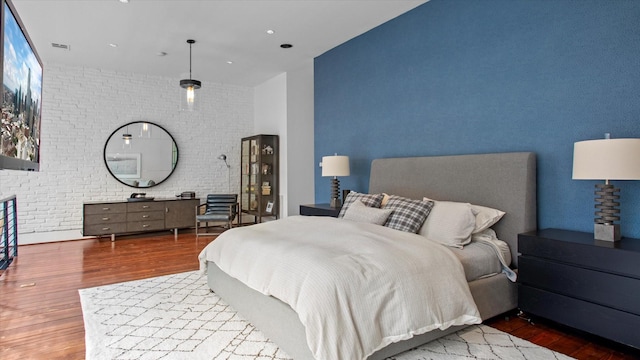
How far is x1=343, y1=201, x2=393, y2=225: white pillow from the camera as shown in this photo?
3.37 metres

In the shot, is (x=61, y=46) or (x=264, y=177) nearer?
(x=61, y=46)

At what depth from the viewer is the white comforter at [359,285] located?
1.86m

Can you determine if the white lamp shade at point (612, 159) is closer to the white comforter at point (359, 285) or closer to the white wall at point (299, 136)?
the white comforter at point (359, 285)

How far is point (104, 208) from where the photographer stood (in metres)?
5.89

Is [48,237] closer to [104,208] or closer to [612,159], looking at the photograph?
[104,208]

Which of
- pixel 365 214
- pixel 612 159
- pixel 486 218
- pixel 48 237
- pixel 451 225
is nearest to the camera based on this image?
pixel 612 159

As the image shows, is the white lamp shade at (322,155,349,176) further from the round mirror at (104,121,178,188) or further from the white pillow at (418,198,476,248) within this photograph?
the round mirror at (104,121,178,188)

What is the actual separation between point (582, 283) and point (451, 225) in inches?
35.6

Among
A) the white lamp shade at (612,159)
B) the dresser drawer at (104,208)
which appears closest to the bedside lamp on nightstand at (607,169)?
the white lamp shade at (612,159)

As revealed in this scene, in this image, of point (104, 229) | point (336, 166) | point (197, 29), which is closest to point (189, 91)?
point (197, 29)

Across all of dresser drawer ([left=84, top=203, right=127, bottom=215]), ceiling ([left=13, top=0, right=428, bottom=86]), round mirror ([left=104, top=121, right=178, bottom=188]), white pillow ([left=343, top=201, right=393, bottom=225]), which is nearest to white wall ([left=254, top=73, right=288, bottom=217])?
ceiling ([left=13, top=0, right=428, bottom=86])

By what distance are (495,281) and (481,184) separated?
3.07ft

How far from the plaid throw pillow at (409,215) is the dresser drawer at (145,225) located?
447 cm

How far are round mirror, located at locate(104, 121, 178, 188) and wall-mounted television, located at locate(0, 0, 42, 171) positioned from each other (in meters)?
4.00
